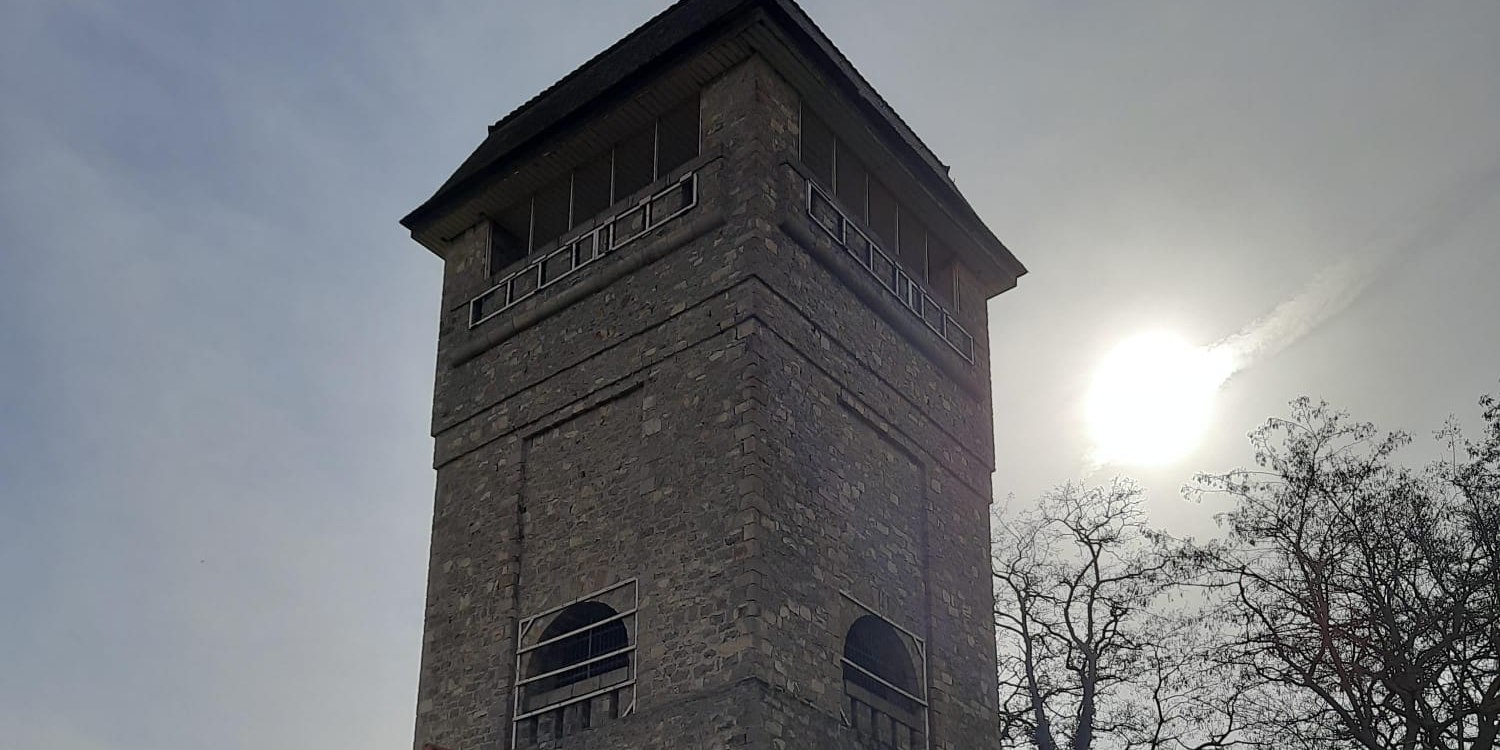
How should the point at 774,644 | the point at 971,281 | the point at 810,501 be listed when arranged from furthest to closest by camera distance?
the point at 971,281, the point at 810,501, the point at 774,644

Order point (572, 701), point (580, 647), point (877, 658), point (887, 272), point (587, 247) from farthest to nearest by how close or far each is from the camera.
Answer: point (887, 272), point (587, 247), point (877, 658), point (580, 647), point (572, 701)

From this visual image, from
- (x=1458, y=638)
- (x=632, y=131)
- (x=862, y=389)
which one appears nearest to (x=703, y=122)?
(x=632, y=131)

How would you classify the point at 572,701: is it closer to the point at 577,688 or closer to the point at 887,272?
the point at 577,688

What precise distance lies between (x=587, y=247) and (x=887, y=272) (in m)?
3.64

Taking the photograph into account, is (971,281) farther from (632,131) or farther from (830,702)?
(830,702)

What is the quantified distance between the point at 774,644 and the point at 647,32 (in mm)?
8206

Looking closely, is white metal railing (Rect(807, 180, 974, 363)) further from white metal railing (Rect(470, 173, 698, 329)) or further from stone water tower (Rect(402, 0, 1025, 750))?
white metal railing (Rect(470, 173, 698, 329))

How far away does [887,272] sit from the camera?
61.4 ft

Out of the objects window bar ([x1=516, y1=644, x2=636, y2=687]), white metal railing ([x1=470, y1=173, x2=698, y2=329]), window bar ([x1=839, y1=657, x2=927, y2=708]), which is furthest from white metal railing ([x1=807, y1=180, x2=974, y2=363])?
window bar ([x1=516, y1=644, x2=636, y2=687])

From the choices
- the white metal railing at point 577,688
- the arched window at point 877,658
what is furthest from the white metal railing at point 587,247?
the arched window at point 877,658

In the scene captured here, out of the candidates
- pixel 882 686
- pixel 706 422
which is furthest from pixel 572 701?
pixel 882 686

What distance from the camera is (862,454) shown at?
17250 mm

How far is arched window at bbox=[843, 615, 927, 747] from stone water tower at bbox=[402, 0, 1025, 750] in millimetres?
34

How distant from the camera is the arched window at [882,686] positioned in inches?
622
